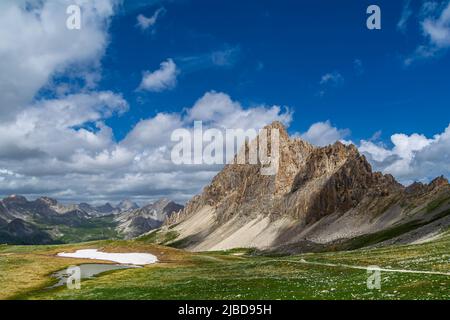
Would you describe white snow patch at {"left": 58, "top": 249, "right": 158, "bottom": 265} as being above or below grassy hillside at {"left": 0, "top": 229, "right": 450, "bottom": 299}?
below

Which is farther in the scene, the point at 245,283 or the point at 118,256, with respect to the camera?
the point at 118,256

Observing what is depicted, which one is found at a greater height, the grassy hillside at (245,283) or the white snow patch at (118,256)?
the grassy hillside at (245,283)

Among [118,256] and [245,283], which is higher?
[245,283]

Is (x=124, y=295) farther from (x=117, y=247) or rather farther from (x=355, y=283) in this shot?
(x=117, y=247)

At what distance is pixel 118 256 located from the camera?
367 ft

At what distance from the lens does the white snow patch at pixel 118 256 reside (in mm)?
103312

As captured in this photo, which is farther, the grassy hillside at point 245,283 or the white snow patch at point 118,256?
the white snow patch at point 118,256

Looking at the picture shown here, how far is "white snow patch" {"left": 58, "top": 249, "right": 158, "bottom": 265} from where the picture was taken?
10331 cm

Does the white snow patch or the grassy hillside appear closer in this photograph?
the grassy hillside
